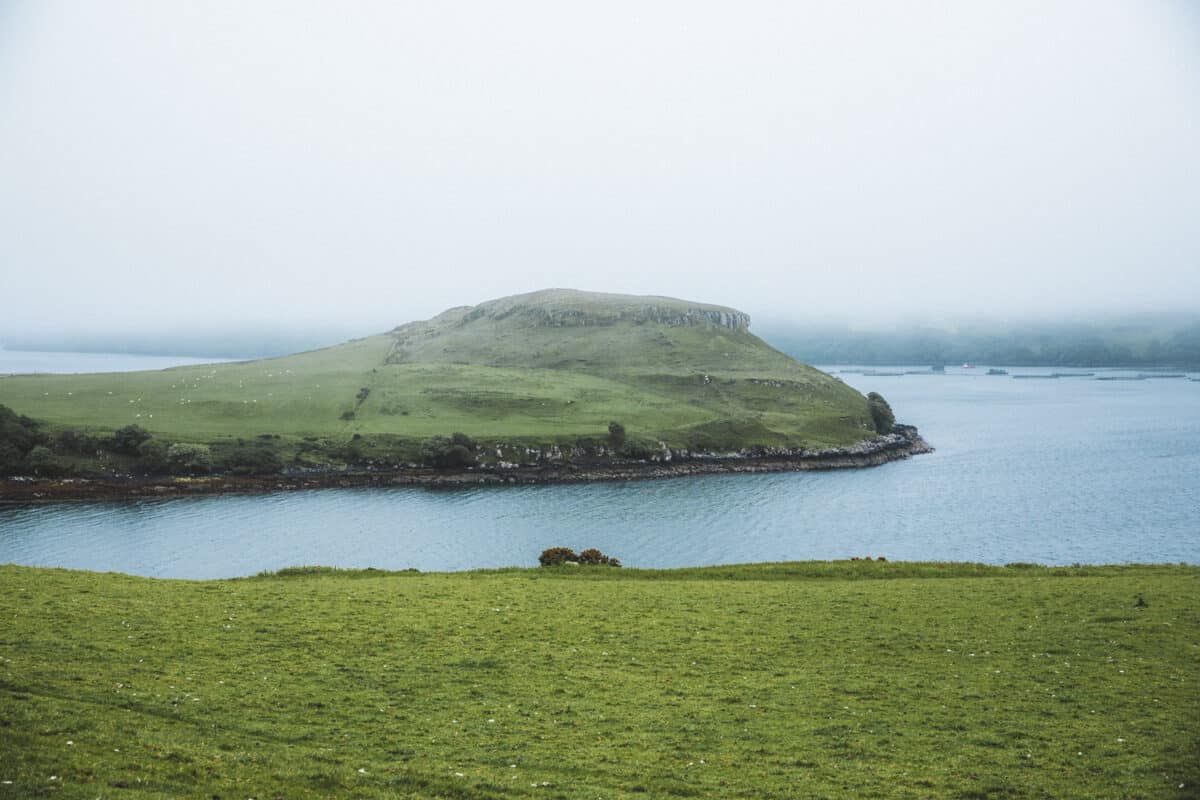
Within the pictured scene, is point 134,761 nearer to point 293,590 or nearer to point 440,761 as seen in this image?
point 440,761

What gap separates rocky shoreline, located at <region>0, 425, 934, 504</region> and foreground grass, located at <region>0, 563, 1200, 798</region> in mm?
87944

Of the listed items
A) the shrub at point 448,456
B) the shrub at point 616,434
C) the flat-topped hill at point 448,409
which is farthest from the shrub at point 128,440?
the shrub at point 616,434

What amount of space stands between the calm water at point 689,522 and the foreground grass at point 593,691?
43340 millimetres

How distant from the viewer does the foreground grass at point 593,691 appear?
15.2 m

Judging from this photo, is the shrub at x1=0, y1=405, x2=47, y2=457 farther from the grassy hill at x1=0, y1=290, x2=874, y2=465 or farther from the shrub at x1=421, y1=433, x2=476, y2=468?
the shrub at x1=421, y1=433, x2=476, y2=468

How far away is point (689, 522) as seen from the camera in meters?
92.6

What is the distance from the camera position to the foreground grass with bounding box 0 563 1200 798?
15.2 m

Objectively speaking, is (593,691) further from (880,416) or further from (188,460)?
(880,416)

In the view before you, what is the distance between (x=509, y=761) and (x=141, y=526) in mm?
93425

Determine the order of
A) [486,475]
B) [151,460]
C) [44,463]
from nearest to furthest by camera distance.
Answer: [44,463]
[151,460]
[486,475]

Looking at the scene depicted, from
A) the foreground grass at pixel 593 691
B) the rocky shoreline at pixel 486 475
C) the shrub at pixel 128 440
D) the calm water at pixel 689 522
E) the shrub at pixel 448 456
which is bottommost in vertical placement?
the calm water at pixel 689 522

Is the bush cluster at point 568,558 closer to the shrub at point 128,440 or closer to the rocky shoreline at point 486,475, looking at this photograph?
the rocky shoreline at point 486,475

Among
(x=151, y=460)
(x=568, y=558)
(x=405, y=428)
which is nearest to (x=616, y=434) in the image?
(x=405, y=428)

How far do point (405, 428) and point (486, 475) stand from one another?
26.0m
